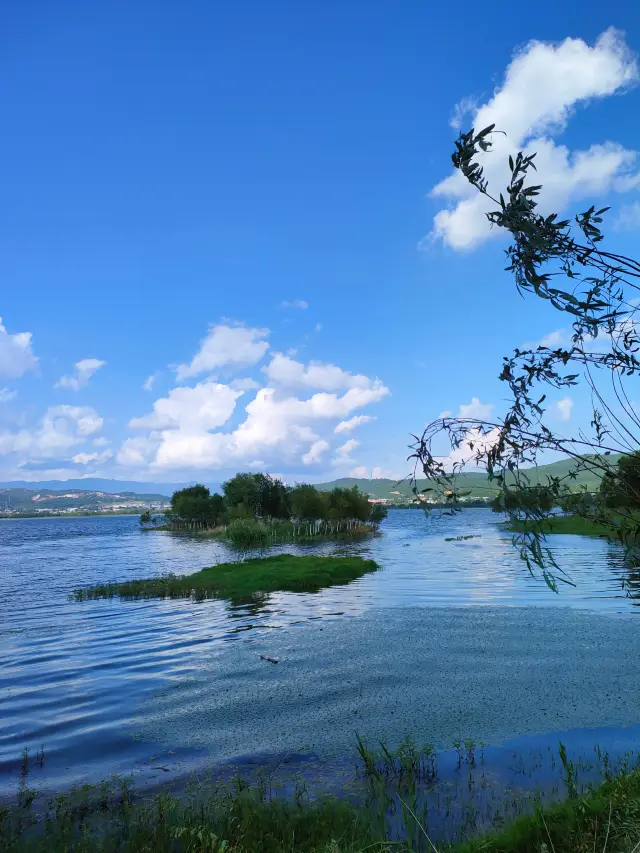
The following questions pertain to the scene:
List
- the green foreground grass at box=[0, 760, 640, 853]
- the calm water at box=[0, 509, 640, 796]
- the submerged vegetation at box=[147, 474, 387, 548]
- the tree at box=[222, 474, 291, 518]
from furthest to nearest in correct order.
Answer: the tree at box=[222, 474, 291, 518] < the submerged vegetation at box=[147, 474, 387, 548] < the calm water at box=[0, 509, 640, 796] < the green foreground grass at box=[0, 760, 640, 853]

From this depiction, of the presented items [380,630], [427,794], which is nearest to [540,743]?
[427,794]

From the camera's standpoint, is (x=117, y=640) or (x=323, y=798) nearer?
(x=323, y=798)

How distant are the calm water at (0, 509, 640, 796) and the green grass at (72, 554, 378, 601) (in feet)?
6.40

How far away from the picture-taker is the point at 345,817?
8578 mm

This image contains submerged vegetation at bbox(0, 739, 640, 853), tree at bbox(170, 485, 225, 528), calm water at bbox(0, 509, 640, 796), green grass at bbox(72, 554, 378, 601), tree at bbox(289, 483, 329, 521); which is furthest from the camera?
tree at bbox(170, 485, 225, 528)

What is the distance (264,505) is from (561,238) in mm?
126574

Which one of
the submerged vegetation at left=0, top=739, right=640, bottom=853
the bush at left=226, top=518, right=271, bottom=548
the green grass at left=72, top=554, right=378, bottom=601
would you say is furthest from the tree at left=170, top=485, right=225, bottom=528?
the submerged vegetation at left=0, top=739, right=640, bottom=853

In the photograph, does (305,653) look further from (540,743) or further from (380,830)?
(380,830)

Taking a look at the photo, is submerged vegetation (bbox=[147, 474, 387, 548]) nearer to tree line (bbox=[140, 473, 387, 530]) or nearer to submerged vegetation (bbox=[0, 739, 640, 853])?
tree line (bbox=[140, 473, 387, 530])

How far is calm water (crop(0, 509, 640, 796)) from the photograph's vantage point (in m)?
12.9

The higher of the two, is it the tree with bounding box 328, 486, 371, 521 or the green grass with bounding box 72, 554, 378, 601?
the tree with bounding box 328, 486, 371, 521

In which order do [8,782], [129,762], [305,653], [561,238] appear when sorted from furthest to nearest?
[305,653]
[129,762]
[8,782]
[561,238]

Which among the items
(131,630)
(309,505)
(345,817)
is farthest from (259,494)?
(345,817)

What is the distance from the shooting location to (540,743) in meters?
12.4
